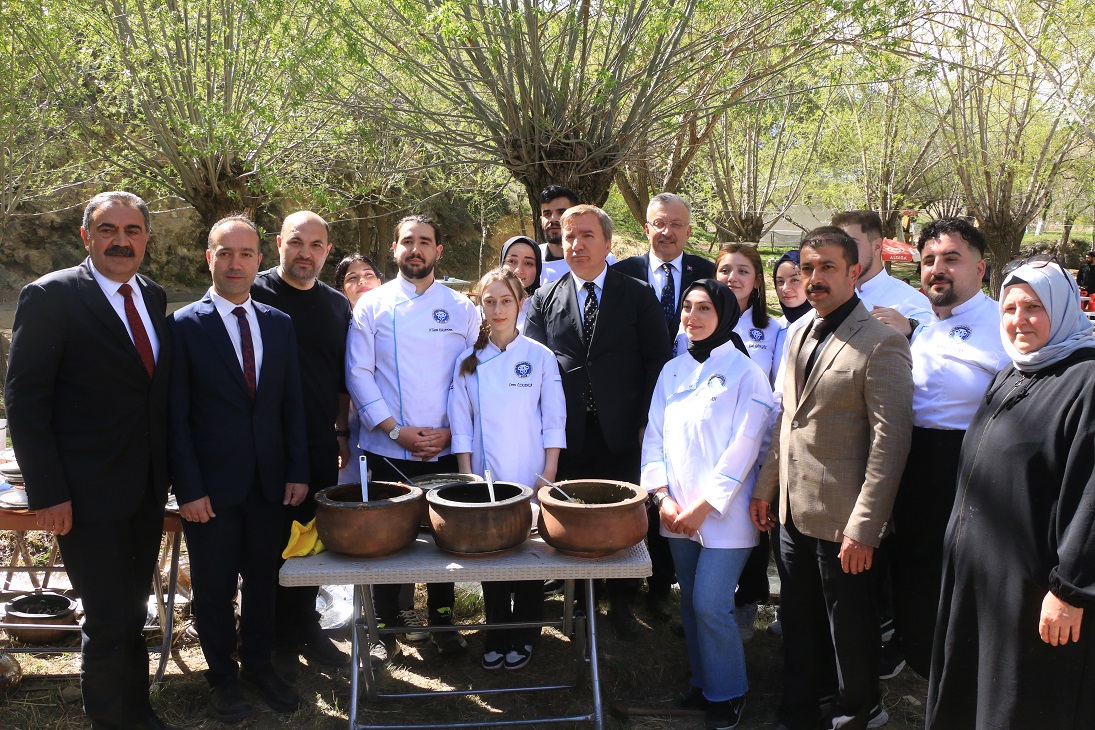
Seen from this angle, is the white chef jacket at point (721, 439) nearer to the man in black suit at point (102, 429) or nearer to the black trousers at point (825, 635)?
the black trousers at point (825, 635)

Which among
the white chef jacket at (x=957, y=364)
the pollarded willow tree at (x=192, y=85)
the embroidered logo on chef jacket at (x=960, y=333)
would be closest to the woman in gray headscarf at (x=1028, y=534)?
the white chef jacket at (x=957, y=364)

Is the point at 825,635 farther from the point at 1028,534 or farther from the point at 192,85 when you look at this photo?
the point at 192,85

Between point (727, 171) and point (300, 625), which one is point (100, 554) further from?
point (727, 171)

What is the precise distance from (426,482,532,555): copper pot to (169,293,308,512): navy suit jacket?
0.86m

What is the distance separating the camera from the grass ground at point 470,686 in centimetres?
346

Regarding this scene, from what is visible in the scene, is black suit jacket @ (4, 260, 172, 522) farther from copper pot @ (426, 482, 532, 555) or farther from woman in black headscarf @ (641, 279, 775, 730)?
woman in black headscarf @ (641, 279, 775, 730)

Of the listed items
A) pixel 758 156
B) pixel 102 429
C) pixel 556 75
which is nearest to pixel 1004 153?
pixel 758 156

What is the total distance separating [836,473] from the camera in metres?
2.96

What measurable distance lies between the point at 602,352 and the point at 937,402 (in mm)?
1499

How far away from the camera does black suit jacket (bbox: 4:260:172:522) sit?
2.96 m

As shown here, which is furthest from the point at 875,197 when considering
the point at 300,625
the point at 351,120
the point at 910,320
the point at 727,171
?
the point at 300,625

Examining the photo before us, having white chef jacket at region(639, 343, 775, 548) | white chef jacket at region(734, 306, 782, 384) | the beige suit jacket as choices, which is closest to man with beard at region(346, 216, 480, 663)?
white chef jacket at region(639, 343, 775, 548)

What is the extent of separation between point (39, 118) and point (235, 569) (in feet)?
25.5

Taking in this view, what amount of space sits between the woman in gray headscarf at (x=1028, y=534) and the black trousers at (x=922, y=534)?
0.40m
